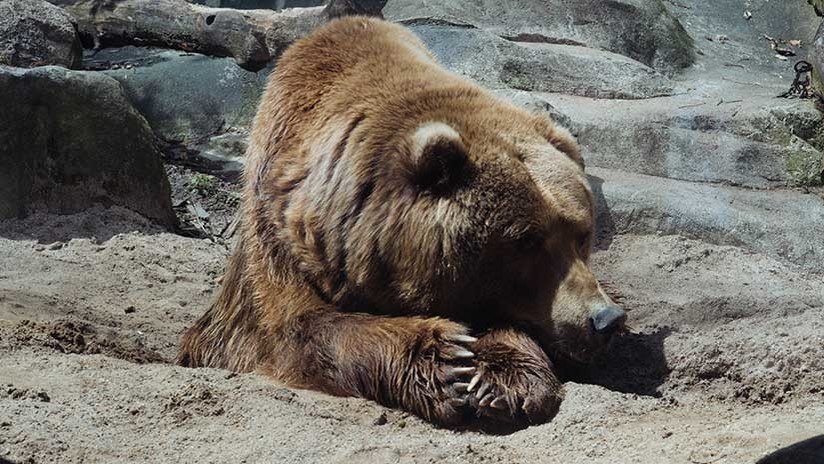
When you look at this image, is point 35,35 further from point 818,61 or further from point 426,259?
point 818,61

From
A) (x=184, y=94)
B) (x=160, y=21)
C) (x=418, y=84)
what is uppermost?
(x=418, y=84)

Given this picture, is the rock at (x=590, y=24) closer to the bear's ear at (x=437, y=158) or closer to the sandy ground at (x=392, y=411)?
the sandy ground at (x=392, y=411)

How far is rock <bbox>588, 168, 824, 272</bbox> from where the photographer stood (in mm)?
6547

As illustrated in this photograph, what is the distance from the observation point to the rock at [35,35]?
8.41m

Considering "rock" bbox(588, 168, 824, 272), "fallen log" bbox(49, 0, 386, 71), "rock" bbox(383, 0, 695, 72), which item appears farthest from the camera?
"rock" bbox(383, 0, 695, 72)

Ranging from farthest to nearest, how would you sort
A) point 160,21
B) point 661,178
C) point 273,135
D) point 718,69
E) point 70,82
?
point 718,69
point 160,21
point 661,178
point 70,82
point 273,135

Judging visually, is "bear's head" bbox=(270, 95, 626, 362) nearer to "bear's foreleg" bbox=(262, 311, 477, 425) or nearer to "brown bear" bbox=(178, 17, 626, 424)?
"brown bear" bbox=(178, 17, 626, 424)

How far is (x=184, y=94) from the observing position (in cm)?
959

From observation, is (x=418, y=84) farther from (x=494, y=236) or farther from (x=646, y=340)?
(x=646, y=340)

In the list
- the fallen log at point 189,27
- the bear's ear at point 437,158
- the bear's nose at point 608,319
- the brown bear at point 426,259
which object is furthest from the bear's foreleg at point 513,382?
the fallen log at point 189,27

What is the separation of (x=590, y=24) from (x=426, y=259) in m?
7.36

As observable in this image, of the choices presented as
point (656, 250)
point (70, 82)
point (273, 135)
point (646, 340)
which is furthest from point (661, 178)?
point (70, 82)

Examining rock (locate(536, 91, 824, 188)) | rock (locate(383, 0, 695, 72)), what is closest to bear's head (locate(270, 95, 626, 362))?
rock (locate(536, 91, 824, 188))

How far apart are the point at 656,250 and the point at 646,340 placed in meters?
1.83
